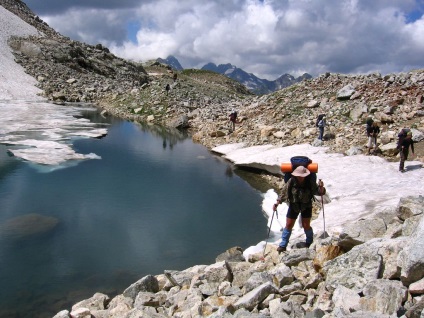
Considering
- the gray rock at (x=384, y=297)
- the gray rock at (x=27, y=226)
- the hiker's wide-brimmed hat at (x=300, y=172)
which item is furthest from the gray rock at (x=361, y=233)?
the gray rock at (x=27, y=226)

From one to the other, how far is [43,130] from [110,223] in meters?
22.9

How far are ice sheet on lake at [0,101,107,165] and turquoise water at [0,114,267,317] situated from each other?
5.04ft

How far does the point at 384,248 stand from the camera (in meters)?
8.73

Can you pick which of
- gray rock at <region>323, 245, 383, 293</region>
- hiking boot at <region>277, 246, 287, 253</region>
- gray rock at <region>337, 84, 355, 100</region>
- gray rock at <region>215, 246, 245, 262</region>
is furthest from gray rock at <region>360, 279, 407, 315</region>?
gray rock at <region>337, 84, 355, 100</region>

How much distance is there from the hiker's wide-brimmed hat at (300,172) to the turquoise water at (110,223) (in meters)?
6.07

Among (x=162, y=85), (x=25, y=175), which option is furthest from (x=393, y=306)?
(x=162, y=85)

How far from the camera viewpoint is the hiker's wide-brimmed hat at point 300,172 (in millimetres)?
10930

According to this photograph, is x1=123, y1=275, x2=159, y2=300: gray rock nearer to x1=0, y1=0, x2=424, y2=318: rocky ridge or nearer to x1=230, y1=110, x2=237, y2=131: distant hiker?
x1=0, y1=0, x2=424, y2=318: rocky ridge

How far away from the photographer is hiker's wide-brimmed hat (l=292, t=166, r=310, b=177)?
35.9 ft

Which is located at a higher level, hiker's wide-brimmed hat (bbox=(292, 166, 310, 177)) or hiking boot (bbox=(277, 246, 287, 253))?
hiker's wide-brimmed hat (bbox=(292, 166, 310, 177))

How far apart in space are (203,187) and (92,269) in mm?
11664

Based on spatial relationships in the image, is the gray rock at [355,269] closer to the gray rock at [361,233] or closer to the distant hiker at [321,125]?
the gray rock at [361,233]

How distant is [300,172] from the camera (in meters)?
11.0

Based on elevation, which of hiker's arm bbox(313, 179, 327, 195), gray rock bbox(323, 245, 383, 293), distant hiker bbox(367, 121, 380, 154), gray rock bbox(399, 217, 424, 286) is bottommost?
gray rock bbox(323, 245, 383, 293)
